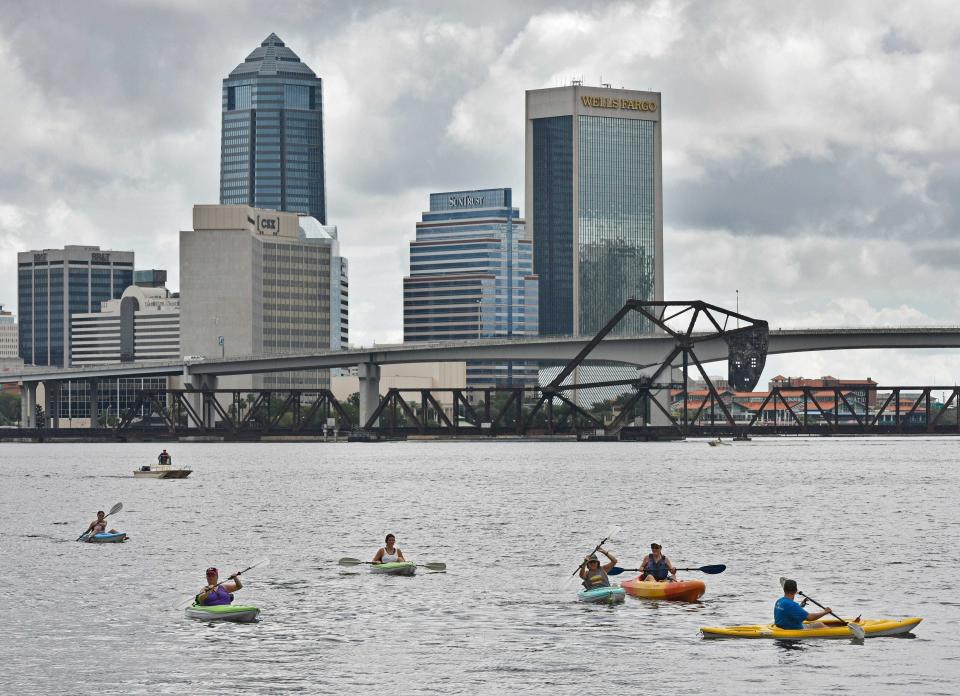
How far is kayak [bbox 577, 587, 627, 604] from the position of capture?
5747 centimetres

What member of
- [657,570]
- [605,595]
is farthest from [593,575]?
[657,570]

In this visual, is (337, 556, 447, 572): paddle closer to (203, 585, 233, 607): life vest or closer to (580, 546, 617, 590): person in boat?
(580, 546, 617, 590): person in boat

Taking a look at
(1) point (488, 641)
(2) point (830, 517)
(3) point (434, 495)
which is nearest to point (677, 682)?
(1) point (488, 641)

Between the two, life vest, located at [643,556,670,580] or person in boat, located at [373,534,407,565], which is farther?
person in boat, located at [373,534,407,565]

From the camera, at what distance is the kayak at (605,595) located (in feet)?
189

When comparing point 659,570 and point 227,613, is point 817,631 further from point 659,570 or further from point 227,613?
point 227,613

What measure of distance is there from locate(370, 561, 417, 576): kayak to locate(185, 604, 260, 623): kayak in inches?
496

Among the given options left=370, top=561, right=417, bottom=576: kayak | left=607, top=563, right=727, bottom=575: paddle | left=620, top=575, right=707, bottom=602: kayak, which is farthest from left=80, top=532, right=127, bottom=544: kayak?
left=620, top=575, right=707, bottom=602: kayak

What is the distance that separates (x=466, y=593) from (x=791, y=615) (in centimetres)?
1590

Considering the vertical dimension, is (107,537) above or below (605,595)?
above

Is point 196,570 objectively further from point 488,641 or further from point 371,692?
point 371,692

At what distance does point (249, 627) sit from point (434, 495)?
71847 millimetres

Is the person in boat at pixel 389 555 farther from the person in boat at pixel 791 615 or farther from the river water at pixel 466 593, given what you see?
the person in boat at pixel 791 615

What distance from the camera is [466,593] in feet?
202
